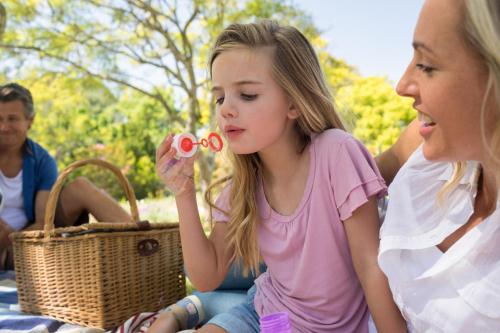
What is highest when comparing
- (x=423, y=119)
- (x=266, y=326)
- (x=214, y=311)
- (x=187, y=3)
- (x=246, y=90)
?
(x=187, y=3)

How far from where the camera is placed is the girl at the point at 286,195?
5.41ft

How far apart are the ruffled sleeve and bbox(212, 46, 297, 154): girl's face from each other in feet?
0.77

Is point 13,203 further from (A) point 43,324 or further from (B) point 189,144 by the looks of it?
(B) point 189,144

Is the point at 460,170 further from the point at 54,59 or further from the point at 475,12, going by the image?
the point at 54,59

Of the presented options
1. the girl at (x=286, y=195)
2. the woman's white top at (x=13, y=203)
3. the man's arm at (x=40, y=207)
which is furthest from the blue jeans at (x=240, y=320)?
the woman's white top at (x=13, y=203)

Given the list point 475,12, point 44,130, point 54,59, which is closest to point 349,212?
point 475,12

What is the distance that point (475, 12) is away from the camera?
104 centimetres

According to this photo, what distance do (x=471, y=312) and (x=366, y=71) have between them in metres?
10.7

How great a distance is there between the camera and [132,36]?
9836 mm

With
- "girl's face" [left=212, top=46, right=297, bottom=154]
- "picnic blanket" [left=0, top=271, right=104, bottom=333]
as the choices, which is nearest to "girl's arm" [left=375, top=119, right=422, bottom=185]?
"girl's face" [left=212, top=46, right=297, bottom=154]

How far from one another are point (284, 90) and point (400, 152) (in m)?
0.47

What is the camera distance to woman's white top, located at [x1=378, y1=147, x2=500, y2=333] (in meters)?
1.17

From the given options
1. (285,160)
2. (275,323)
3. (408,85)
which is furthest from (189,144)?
(408,85)

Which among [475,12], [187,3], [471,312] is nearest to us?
[475,12]
